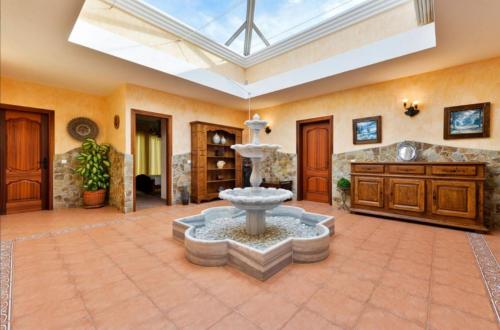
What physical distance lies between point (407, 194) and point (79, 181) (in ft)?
21.7

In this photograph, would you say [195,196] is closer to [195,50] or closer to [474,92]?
[195,50]

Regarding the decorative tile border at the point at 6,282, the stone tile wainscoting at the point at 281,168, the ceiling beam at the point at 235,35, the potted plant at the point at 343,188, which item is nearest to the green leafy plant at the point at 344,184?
the potted plant at the point at 343,188

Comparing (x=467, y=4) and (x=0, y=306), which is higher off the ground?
(x=467, y=4)

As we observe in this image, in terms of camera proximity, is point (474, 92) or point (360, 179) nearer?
point (474, 92)

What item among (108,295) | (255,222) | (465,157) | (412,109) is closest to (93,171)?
(108,295)

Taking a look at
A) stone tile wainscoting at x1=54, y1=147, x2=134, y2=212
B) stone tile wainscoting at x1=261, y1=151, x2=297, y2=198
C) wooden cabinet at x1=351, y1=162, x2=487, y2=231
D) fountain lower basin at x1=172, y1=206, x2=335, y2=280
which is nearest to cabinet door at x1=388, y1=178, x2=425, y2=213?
wooden cabinet at x1=351, y1=162, x2=487, y2=231

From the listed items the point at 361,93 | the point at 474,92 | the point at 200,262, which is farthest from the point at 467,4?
the point at 200,262

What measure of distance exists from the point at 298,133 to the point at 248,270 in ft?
14.1

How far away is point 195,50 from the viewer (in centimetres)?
486

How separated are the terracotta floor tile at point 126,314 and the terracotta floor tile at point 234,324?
0.44 meters

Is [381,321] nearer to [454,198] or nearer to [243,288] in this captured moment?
[243,288]

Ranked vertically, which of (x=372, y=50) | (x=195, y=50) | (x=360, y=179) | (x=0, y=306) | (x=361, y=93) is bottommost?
(x=0, y=306)

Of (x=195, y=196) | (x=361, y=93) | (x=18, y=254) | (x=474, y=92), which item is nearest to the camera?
(x=18, y=254)

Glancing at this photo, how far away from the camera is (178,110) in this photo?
529 cm
